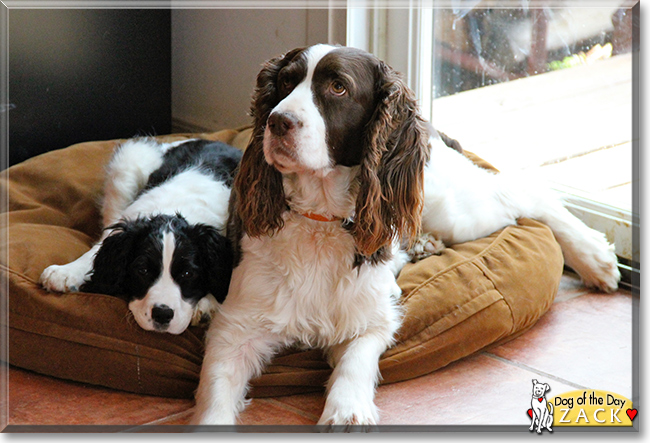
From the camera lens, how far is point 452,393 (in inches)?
→ 96.5

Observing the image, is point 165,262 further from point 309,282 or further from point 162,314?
point 309,282

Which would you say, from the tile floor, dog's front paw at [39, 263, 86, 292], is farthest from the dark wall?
the tile floor

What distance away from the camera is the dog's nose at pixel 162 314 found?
2354 mm

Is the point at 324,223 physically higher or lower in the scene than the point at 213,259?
higher

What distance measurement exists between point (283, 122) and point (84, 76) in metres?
2.90

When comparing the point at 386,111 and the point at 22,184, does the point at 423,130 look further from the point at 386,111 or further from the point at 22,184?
the point at 22,184

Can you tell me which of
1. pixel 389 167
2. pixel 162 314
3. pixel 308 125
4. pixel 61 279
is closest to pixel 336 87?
pixel 308 125

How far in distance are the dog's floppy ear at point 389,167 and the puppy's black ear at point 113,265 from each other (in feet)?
2.68

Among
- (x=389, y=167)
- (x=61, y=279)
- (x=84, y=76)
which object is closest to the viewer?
(x=389, y=167)

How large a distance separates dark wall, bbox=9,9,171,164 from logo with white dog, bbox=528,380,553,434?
10.8ft

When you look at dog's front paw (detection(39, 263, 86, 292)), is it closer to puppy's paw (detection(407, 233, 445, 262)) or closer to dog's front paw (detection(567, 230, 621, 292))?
puppy's paw (detection(407, 233, 445, 262))

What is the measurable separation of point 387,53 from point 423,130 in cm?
180

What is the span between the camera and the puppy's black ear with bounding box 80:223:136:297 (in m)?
2.50

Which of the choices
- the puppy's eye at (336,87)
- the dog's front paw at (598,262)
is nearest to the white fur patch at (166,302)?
the puppy's eye at (336,87)
